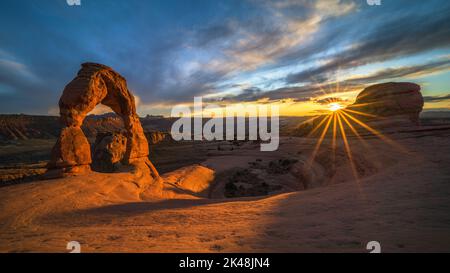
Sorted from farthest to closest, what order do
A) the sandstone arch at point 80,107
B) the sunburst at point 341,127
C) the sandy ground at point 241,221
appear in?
the sunburst at point 341,127 < the sandstone arch at point 80,107 < the sandy ground at point 241,221

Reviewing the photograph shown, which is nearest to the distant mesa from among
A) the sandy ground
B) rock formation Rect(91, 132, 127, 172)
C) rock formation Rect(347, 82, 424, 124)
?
rock formation Rect(347, 82, 424, 124)

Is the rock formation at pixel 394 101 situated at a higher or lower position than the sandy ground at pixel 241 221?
higher

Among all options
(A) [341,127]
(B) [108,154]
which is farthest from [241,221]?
(A) [341,127]

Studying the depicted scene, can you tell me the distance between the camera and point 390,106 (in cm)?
3169

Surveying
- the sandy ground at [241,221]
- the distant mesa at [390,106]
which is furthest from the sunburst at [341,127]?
the sandy ground at [241,221]

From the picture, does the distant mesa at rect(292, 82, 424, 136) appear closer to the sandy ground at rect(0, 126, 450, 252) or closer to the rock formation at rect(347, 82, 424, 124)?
the rock formation at rect(347, 82, 424, 124)

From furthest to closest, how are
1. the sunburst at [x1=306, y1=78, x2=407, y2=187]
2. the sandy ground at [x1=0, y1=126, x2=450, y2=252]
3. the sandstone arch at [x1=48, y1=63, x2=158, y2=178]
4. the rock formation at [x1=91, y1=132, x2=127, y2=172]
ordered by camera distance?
the sunburst at [x1=306, y1=78, x2=407, y2=187], the rock formation at [x1=91, y1=132, x2=127, y2=172], the sandstone arch at [x1=48, y1=63, x2=158, y2=178], the sandy ground at [x1=0, y1=126, x2=450, y2=252]

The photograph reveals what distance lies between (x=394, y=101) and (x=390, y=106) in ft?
2.73

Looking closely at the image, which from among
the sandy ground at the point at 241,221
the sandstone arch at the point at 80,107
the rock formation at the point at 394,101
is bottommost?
the sandy ground at the point at 241,221

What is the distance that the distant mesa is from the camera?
2888 centimetres

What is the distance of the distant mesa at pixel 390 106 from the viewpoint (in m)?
28.9

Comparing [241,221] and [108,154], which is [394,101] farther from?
[108,154]

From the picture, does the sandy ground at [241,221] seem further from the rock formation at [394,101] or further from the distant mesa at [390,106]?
the rock formation at [394,101]
